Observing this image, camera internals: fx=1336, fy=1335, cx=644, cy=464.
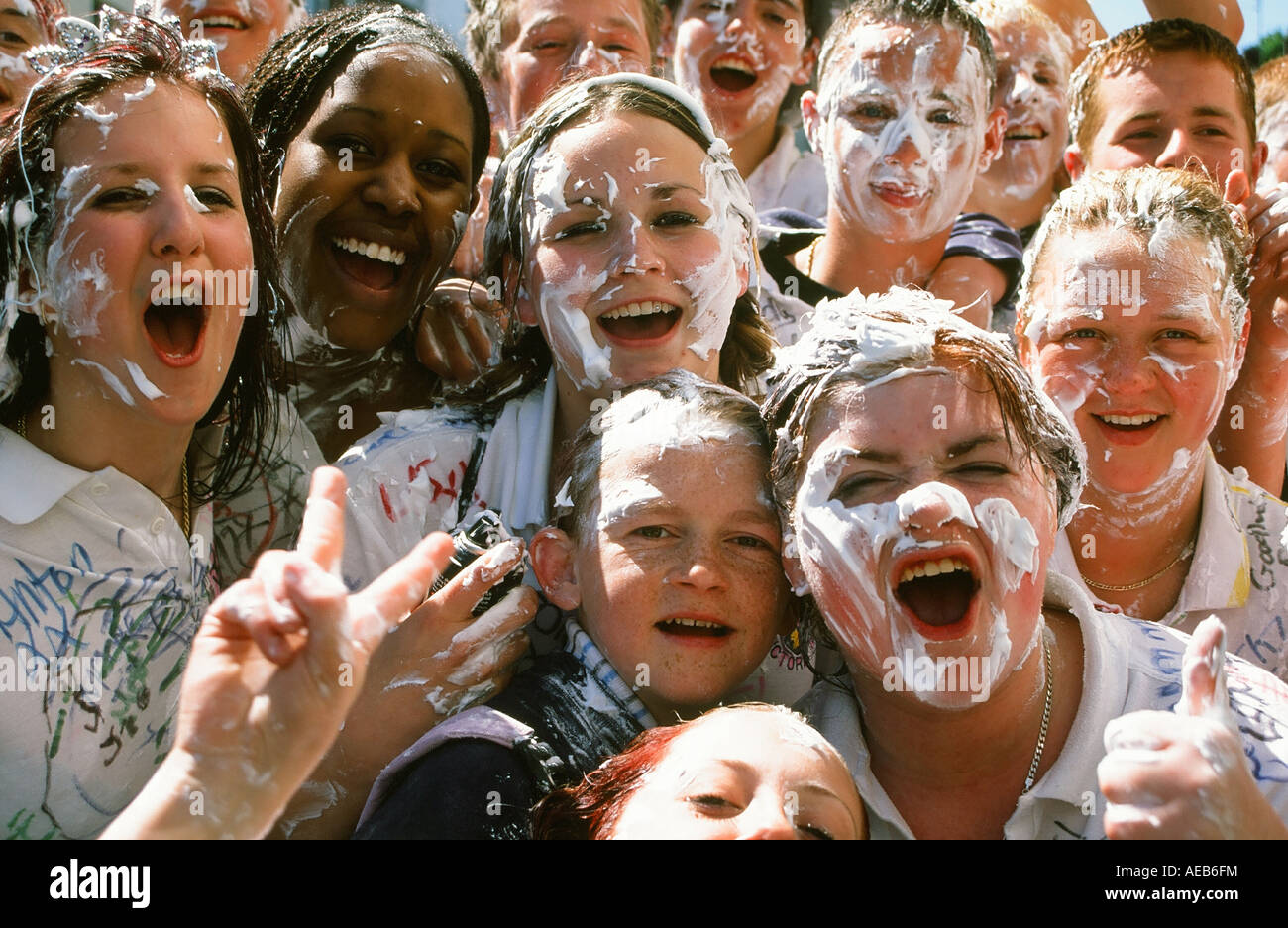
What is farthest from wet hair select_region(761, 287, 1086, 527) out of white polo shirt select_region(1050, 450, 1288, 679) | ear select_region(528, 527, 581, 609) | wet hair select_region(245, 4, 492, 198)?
wet hair select_region(245, 4, 492, 198)

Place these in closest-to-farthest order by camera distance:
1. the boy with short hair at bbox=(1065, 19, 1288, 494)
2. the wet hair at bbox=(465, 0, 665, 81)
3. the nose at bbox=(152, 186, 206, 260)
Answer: the nose at bbox=(152, 186, 206, 260) → the boy with short hair at bbox=(1065, 19, 1288, 494) → the wet hair at bbox=(465, 0, 665, 81)

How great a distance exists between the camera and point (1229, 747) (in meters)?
1.82

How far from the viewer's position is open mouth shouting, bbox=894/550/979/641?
7.21ft

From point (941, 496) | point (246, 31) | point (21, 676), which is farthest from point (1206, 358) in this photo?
point (246, 31)

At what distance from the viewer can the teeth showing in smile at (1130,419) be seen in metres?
2.90

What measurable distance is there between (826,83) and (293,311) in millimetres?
1758

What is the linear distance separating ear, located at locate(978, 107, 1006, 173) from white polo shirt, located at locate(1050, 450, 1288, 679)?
139 centimetres

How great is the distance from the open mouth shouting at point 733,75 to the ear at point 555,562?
2.53 metres

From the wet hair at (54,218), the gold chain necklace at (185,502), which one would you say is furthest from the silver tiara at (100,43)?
the gold chain necklace at (185,502)

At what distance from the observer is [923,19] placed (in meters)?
3.88

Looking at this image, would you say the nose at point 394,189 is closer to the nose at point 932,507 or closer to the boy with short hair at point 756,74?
the nose at point 932,507

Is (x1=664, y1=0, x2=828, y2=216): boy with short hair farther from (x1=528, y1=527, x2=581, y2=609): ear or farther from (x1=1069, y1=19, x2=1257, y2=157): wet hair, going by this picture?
(x1=528, y1=527, x2=581, y2=609): ear

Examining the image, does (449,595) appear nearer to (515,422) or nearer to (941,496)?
(515,422)

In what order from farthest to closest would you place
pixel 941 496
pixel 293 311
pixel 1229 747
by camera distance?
pixel 293 311, pixel 941 496, pixel 1229 747
